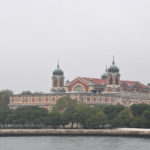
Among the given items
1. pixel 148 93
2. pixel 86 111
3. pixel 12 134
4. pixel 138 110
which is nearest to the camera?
pixel 12 134

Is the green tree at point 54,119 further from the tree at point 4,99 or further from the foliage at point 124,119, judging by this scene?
the tree at point 4,99

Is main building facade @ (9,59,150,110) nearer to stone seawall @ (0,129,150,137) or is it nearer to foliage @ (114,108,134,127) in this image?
foliage @ (114,108,134,127)

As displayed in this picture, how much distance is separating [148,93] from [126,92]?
13127mm

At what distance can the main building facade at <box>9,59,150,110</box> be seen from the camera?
166m

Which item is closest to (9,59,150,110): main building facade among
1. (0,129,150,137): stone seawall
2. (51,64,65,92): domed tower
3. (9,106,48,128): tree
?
(51,64,65,92): domed tower

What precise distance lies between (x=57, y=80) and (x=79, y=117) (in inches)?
2292

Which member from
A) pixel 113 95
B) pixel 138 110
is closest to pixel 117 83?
pixel 113 95

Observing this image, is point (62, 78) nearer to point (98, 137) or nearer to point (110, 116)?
point (110, 116)

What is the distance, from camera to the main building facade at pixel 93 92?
16636 centimetres

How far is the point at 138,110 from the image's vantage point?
448 ft

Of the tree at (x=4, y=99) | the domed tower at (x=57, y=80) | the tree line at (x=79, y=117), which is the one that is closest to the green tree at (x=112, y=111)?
the tree line at (x=79, y=117)

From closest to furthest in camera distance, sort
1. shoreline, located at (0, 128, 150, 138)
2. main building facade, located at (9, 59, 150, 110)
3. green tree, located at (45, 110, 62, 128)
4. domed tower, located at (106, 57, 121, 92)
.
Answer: shoreline, located at (0, 128, 150, 138), green tree, located at (45, 110, 62, 128), main building facade, located at (9, 59, 150, 110), domed tower, located at (106, 57, 121, 92)

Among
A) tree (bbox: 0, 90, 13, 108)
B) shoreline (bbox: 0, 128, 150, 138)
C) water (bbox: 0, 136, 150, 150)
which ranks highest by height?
tree (bbox: 0, 90, 13, 108)

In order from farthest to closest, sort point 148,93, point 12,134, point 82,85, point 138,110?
point 148,93
point 82,85
point 138,110
point 12,134
